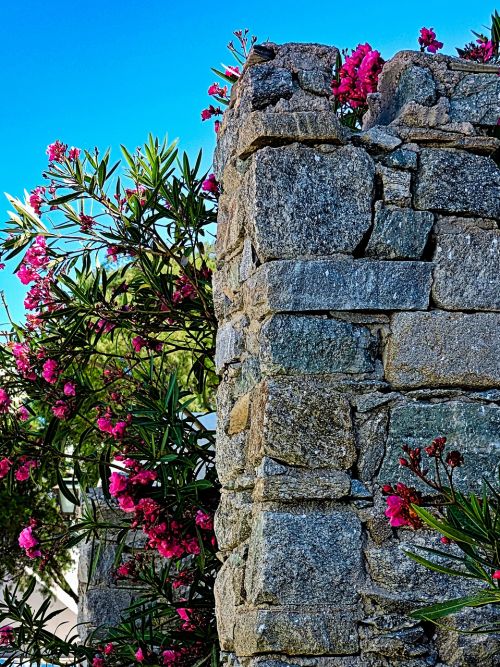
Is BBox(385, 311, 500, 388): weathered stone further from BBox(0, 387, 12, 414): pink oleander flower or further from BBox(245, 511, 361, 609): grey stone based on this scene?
BBox(0, 387, 12, 414): pink oleander flower

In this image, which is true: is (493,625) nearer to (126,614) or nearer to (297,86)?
(297,86)

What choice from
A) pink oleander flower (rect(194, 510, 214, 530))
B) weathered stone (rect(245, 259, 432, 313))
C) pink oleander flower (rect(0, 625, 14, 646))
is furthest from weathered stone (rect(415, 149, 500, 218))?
pink oleander flower (rect(0, 625, 14, 646))

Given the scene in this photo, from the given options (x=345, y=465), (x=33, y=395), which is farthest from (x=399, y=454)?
(x=33, y=395)

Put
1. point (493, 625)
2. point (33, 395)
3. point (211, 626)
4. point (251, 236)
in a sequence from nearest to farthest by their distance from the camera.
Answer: point (493, 625)
point (251, 236)
point (211, 626)
point (33, 395)

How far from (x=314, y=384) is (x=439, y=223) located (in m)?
0.67

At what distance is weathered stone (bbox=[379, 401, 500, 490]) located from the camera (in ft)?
9.70

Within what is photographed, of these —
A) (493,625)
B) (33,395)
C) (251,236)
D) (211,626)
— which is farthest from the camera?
(33,395)

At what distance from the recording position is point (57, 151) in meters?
4.76

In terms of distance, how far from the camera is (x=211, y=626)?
4277 millimetres

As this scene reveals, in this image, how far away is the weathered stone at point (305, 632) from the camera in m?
2.81

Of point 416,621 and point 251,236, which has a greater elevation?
point 251,236

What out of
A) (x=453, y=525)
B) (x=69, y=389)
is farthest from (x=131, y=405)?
(x=453, y=525)

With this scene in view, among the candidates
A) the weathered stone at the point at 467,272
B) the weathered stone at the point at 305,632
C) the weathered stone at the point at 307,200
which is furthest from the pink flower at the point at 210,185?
the weathered stone at the point at 305,632

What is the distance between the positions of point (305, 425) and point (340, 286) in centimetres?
44
